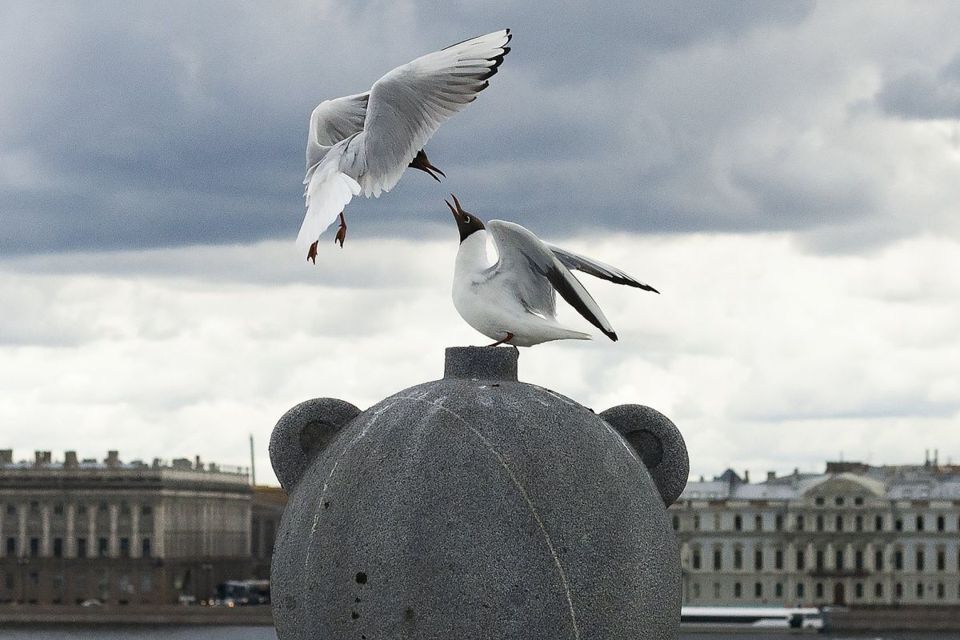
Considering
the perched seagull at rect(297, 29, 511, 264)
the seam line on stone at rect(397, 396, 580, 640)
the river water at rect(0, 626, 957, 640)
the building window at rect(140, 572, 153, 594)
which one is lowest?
the river water at rect(0, 626, 957, 640)

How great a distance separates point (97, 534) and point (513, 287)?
8923 cm

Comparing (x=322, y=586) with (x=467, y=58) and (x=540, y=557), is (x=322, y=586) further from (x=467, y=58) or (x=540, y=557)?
(x=467, y=58)

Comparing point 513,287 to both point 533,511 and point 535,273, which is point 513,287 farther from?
point 533,511

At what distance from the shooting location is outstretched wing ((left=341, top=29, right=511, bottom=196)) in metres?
11.2

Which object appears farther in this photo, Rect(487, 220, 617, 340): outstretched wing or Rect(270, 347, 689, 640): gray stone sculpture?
Rect(487, 220, 617, 340): outstretched wing

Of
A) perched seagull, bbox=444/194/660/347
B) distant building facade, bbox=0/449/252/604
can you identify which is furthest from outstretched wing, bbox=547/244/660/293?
distant building facade, bbox=0/449/252/604

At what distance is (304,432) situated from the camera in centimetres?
1112

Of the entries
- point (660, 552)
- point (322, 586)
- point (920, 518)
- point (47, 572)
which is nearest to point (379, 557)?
point (322, 586)

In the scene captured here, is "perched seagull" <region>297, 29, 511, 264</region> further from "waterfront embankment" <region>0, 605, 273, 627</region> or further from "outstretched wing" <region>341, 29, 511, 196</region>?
"waterfront embankment" <region>0, 605, 273, 627</region>

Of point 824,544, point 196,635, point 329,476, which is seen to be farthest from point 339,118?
point 824,544

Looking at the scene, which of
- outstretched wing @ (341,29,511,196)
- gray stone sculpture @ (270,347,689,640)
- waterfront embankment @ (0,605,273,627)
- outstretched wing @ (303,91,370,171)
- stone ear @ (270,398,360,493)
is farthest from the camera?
waterfront embankment @ (0,605,273,627)

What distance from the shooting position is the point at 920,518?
88688 millimetres

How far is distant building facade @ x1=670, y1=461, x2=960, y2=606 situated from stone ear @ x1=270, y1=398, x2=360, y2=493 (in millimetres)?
77020

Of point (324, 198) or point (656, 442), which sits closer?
point (324, 198)
